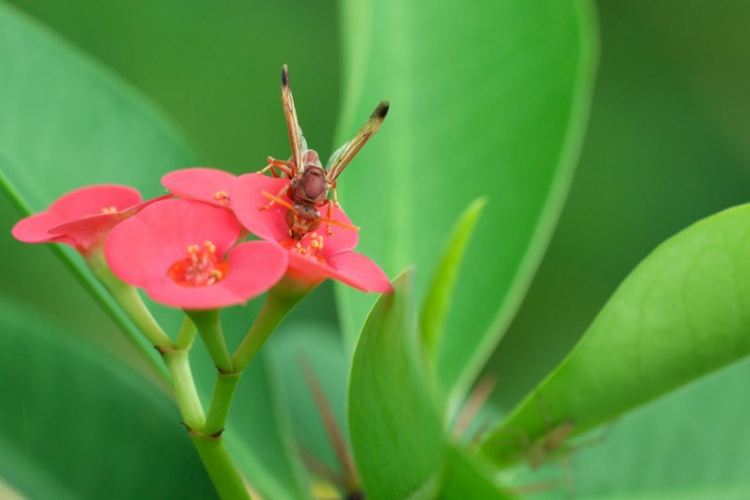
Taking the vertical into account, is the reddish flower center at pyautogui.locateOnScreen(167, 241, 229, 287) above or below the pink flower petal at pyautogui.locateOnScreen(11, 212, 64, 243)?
below

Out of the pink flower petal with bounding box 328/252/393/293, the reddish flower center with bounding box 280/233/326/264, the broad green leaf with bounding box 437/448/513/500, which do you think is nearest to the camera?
the broad green leaf with bounding box 437/448/513/500

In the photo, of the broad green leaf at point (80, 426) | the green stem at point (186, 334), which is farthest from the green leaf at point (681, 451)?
the green stem at point (186, 334)

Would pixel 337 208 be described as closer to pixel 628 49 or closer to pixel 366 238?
pixel 366 238

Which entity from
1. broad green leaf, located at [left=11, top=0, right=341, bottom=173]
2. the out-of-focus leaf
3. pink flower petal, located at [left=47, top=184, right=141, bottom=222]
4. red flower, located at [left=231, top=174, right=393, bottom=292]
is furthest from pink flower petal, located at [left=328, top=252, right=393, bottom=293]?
broad green leaf, located at [left=11, top=0, right=341, bottom=173]

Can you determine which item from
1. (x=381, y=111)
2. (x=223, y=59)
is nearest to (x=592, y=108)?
(x=223, y=59)

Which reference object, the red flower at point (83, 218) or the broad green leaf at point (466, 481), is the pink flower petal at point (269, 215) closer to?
the red flower at point (83, 218)

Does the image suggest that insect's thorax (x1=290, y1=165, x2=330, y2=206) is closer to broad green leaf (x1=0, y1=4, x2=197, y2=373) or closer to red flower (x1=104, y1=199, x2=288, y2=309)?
red flower (x1=104, y1=199, x2=288, y2=309)

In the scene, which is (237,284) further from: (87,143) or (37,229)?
(87,143)
